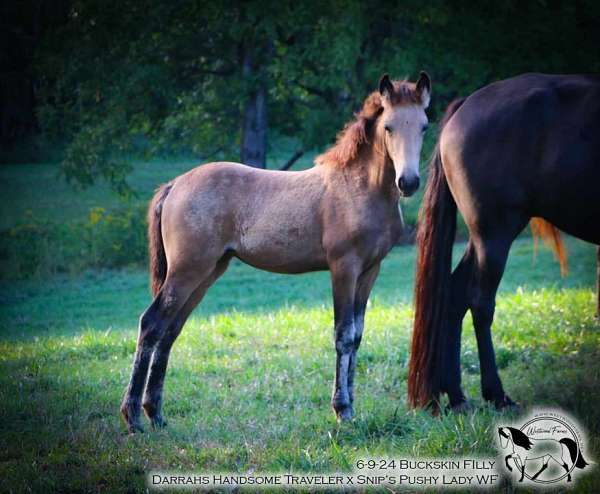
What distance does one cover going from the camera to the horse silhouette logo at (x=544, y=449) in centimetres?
379

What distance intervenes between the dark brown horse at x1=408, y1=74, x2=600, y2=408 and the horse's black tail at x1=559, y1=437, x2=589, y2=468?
1204mm

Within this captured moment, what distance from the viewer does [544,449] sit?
13.1 feet

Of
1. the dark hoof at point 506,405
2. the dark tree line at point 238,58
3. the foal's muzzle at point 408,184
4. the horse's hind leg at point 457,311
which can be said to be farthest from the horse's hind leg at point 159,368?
the dark tree line at point 238,58

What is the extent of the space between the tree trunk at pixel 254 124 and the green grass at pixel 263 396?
22.9 ft

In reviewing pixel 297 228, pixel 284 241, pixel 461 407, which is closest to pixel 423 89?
pixel 297 228

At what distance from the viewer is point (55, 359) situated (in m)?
6.79

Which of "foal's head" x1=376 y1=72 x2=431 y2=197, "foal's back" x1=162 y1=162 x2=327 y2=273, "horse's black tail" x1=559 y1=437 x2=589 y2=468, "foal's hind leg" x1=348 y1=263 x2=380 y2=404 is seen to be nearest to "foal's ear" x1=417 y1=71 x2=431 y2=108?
"foal's head" x1=376 y1=72 x2=431 y2=197

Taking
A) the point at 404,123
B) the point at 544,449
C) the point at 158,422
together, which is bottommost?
the point at 158,422

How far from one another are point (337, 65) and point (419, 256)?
32.5 ft

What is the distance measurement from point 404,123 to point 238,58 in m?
13.1

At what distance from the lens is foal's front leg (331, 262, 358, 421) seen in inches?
194

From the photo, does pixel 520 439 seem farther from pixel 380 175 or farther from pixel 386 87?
pixel 386 87

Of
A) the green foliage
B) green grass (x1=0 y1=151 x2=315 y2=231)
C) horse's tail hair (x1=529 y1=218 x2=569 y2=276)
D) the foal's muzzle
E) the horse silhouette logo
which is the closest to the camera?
the horse silhouette logo

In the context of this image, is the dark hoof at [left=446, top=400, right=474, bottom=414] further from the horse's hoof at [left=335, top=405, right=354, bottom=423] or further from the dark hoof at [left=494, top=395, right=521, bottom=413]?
the horse's hoof at [left=335, top=405, right=354, bottom=423]
